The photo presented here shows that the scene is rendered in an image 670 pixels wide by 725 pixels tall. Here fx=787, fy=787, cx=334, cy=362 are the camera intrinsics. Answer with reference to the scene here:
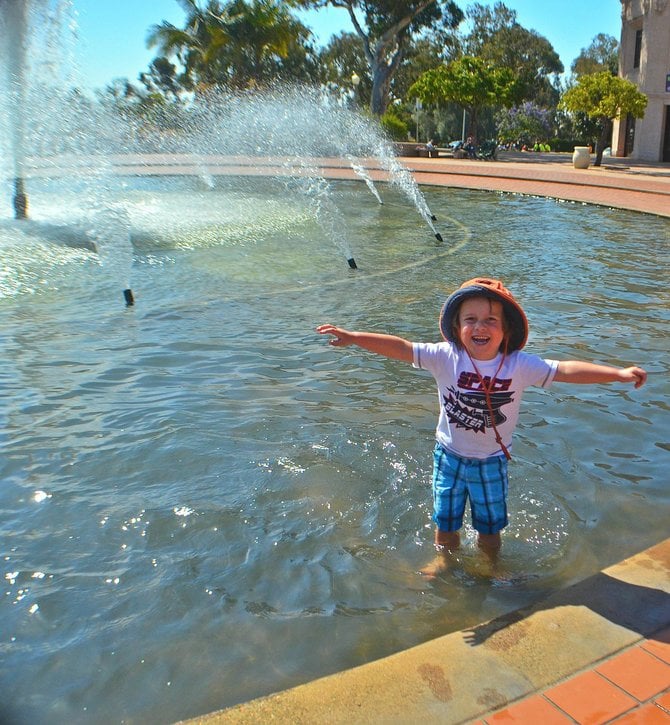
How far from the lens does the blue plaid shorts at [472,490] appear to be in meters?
3.30

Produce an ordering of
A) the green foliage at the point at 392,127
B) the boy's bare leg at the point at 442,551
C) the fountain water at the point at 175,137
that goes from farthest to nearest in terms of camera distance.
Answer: the green foliage at the point at 392,127, the fountain water at the point at 175,137, the boy's bare leg at the point at 442,551

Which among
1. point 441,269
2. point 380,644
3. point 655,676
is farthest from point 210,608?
point 441,269

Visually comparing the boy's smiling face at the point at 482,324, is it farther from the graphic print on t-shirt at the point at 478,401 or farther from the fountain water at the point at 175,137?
the fountain water at the point at 175,137

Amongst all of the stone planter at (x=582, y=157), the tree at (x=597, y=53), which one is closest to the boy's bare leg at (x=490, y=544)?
the stone planter at (x=582, y=157)

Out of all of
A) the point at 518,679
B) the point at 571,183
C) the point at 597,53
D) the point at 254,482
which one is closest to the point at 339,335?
the point at 254,482

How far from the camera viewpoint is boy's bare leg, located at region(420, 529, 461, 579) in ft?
11.5

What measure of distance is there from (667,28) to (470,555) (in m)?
35.5

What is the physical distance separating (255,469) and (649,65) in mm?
34749

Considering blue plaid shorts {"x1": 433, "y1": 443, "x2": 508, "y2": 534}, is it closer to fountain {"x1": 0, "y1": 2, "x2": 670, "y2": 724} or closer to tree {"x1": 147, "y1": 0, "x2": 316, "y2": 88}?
fountain {"x1": 0, "y1": 2, "x2": 670, "y2": 724}

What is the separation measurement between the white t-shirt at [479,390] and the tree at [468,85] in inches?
1448

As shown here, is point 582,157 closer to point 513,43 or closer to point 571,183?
point 571,183

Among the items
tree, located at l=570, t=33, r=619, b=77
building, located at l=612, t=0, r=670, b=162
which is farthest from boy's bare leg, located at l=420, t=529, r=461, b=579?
tree, located at l=570, t=33, r=619, b=77

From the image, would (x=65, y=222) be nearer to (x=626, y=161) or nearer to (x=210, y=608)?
(x=210, y=608)

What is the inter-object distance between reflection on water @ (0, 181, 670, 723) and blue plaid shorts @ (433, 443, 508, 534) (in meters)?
0.28
